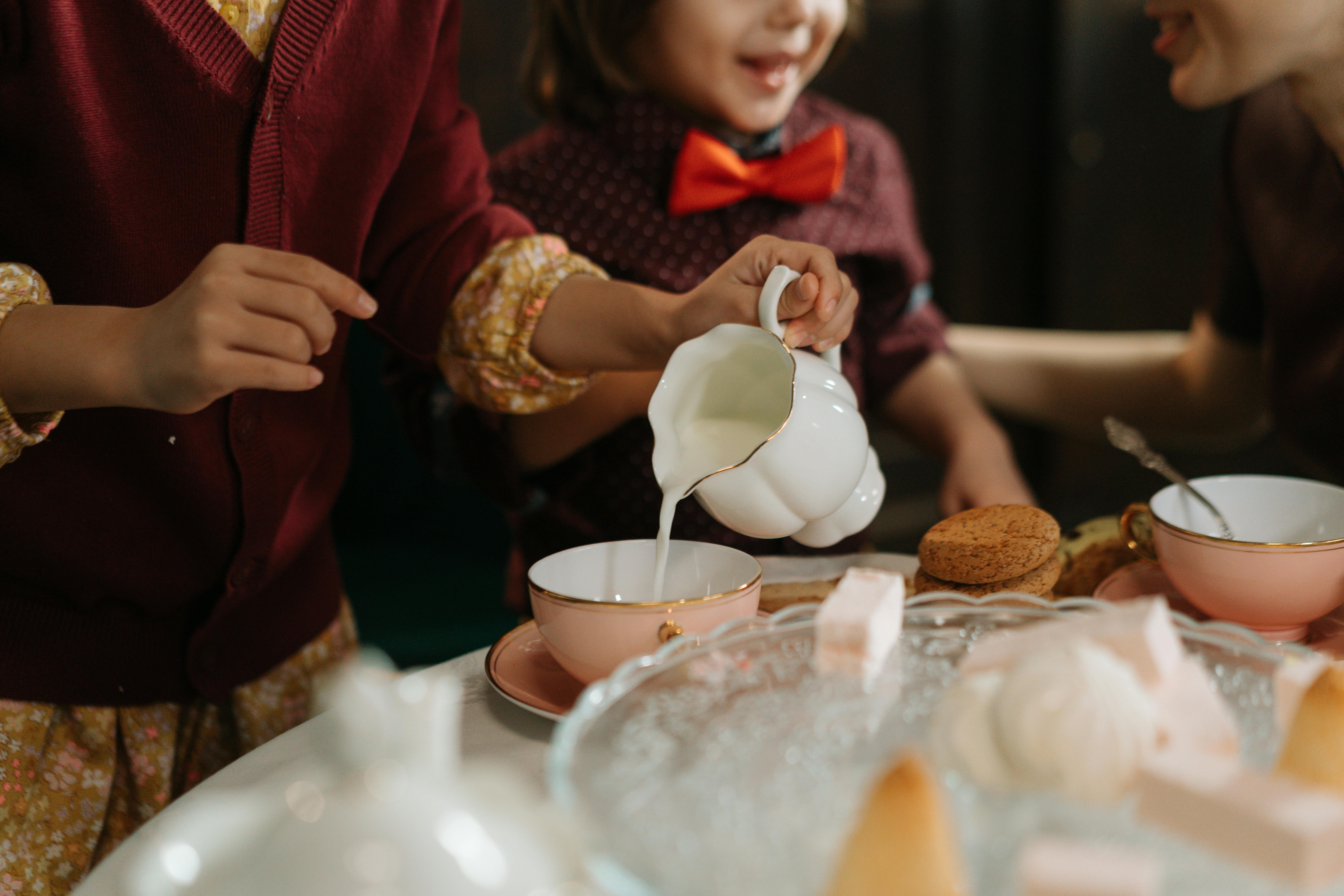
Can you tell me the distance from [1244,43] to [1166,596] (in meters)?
0.54

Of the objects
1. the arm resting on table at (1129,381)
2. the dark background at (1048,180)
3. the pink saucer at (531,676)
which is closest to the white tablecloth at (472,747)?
the pink saucer at (531,676)

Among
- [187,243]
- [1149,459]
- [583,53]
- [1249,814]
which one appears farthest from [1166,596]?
[583,53]

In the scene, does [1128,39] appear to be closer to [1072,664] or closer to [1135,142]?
[1135,142]

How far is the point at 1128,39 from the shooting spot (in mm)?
2729

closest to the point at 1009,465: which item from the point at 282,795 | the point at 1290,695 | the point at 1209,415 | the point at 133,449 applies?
the point at 1209,415

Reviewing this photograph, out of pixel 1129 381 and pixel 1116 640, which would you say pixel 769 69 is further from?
pixel 1116 640

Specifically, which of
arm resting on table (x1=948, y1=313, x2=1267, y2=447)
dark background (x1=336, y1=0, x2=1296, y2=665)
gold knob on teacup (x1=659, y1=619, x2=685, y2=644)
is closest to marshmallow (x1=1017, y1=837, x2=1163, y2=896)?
gold knob on teacup (x1=659, y1=619, x2=685, y2=644)

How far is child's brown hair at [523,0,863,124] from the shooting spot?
122 centimetres

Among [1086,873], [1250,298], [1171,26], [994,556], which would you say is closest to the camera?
[1086,873]

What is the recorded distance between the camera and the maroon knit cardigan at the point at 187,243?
792mm

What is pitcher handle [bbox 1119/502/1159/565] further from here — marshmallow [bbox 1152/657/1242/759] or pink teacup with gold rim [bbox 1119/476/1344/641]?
marshmallow [bbox 1152/657/1242/759]

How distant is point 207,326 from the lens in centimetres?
64

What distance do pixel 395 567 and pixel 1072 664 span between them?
5.37 ft

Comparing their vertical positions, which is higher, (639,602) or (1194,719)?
(1194,719)
